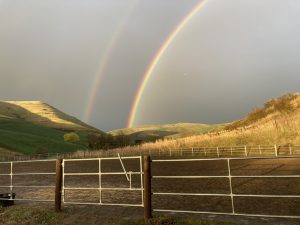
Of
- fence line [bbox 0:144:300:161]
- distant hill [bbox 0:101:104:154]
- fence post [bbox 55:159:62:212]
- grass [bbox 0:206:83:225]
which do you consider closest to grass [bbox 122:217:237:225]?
grass [bbox 0:206:83:225]

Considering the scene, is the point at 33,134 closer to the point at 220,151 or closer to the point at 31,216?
the point at 220,151

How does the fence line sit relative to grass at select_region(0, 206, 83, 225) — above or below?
above

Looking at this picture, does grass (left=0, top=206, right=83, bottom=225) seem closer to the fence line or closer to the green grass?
the fence line

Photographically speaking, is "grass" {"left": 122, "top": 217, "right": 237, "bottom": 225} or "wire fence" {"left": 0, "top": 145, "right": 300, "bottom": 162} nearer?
"grass" {"left": 122, "top": 217, "right": 237, "bottom": 225}

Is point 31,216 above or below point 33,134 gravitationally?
below

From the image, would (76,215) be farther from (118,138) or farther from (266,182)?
(118,138)

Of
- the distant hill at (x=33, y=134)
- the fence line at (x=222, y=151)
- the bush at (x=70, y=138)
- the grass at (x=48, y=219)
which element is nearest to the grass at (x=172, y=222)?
the grass at (x=48, y=219)

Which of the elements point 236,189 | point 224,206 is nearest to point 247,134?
point 236,189

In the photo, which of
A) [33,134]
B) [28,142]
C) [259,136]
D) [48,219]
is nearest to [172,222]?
[48,219]

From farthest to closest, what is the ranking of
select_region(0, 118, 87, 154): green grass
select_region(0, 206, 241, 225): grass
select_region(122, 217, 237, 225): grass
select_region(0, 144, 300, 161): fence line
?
select_region(0, 118, 87, 154): green grass → select_region(0, 144, 300, 161): fence line → select_region(0, 206, 241, 225): grass → select_region(122, 217, 237, 225): grass

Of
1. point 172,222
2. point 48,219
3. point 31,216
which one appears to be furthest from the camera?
point 31,216

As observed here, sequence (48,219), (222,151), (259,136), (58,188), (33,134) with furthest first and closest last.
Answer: (33,134) → (259,136) → (222,151) → (58,188) → (48,219)

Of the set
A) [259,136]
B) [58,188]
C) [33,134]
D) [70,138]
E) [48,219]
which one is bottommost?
[48,219]

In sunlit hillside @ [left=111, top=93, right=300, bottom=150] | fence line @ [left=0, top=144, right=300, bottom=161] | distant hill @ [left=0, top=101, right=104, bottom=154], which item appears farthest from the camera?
distant hill @ [left=0, top=101, right=104, bottom=154]
